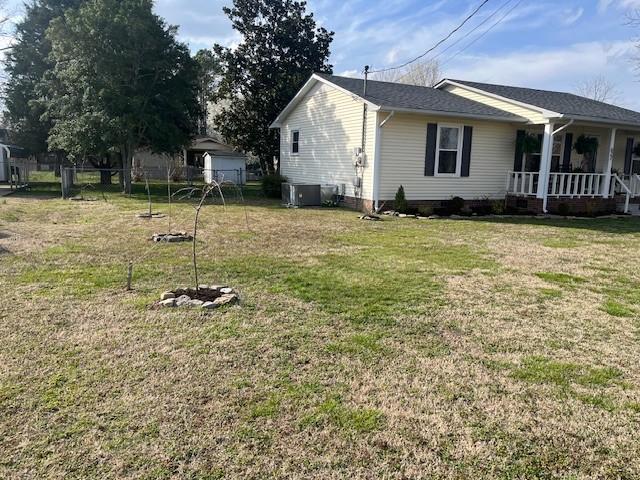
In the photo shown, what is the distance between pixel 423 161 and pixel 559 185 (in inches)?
171

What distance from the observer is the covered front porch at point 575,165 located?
42.9ft

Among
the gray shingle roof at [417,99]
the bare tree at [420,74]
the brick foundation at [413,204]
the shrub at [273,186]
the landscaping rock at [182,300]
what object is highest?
the bare tree at [420,74]

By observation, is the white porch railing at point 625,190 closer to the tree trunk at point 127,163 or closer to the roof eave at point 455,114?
the roof eave at point 455,114

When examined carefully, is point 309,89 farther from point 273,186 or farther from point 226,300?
point 226,300

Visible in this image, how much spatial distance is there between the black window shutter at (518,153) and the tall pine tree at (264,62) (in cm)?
1288

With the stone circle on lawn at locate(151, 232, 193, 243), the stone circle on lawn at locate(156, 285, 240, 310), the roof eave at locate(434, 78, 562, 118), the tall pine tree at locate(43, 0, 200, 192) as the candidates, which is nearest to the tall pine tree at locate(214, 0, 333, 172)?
Answer: the tall pine tree at locate(43, 0, 200, 192)

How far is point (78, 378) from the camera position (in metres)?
3.04

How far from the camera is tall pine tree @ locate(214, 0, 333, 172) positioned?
2386 centimetres

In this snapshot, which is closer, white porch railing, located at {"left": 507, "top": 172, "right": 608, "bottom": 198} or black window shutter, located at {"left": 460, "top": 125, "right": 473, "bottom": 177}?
black window shutter, located at {"left": 460, "top": 125, "right": 473, "bottom": 177}

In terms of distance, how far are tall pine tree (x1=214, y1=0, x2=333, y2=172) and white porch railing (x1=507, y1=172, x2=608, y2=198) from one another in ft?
44.0

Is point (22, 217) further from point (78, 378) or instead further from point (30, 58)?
point (30, 58)

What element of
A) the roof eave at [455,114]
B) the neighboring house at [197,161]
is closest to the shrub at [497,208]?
the roof eave at [455,114]

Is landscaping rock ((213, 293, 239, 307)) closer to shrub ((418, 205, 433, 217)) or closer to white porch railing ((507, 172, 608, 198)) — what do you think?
shrub ((418, 205, 433, 217))

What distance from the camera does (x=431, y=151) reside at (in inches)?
504
